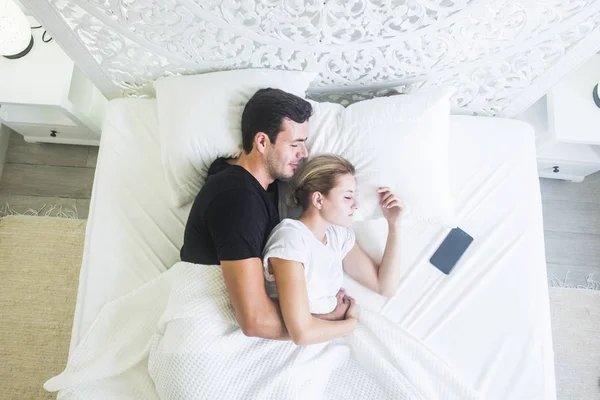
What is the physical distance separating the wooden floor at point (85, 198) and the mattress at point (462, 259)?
1.86 ft

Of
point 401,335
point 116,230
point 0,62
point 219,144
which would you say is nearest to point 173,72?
point 219,144

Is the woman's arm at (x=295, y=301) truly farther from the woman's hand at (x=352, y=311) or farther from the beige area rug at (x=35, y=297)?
the beige area rug at (x=35, y=297)

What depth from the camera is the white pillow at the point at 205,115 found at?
4.42 feet

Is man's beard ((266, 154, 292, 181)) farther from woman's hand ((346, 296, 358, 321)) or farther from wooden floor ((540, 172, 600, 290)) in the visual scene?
wooden floor ((540, 172, 600, 290))

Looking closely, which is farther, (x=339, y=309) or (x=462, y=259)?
(x=462, y=259)

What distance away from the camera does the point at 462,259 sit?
1.42 m

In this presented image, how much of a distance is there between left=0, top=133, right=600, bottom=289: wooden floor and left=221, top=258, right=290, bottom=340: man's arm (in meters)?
1.09

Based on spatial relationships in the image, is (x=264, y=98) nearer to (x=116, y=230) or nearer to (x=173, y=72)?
(x=173, y=72)

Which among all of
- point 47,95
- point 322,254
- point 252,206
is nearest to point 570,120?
point 322,254

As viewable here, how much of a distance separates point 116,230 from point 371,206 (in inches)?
31.1

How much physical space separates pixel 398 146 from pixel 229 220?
55 centimetres

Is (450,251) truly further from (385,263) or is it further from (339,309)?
(339,309)

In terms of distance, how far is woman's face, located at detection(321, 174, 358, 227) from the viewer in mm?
1289

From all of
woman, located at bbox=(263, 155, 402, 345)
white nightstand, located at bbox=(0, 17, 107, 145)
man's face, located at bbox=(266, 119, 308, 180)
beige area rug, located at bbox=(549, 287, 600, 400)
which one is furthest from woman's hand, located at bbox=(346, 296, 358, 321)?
white nightstand, located at bbox=(0, 17, 107, 145)
